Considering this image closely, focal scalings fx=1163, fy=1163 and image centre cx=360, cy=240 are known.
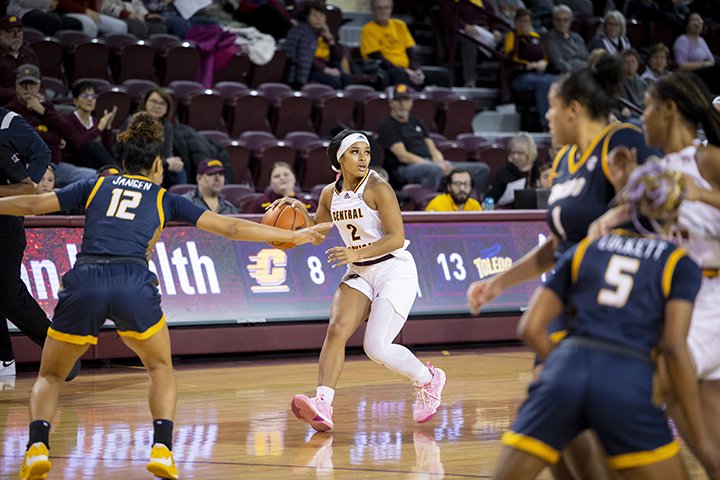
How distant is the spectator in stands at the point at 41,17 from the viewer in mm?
13484

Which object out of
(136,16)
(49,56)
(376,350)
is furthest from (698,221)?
(136,16)

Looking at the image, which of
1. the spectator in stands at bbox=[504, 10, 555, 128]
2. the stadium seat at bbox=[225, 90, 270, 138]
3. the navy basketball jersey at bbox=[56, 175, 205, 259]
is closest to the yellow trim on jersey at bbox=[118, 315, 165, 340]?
the navy basketball jersey at bbox=[56, 175, 205, 259]

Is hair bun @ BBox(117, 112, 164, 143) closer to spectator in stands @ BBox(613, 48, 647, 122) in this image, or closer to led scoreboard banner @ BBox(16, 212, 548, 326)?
led scoreboard banner @ BBox(16, 212, 548, 326)

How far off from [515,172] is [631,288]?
9.80 metres

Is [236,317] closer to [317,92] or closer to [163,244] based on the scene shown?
[163,244]

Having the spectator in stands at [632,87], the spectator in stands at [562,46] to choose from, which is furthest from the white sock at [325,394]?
the spectator in stands at [562,46]

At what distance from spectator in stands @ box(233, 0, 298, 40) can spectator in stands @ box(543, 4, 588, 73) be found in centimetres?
370

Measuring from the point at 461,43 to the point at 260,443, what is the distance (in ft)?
36.8

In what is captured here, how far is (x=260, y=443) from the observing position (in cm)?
673

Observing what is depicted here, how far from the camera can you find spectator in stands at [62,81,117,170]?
1153cm

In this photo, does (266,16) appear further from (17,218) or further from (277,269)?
(17,218)

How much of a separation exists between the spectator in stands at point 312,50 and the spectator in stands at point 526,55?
2675 millimetres

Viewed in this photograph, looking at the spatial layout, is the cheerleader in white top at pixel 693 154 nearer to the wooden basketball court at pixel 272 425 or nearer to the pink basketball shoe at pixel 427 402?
the wooden basketball court at pixel 272 425

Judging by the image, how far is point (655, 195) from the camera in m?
3.76
